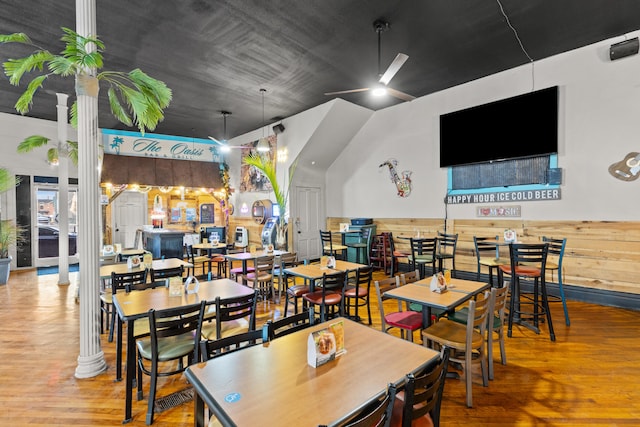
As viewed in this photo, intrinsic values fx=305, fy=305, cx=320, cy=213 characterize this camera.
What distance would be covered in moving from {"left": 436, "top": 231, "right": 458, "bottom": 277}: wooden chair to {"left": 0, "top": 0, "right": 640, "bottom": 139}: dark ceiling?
3.13 metres

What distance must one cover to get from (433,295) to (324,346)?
5.15 feet

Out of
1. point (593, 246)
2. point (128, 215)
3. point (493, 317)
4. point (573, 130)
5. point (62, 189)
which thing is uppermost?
point (573, 130)

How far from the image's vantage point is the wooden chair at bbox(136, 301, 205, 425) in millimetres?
2217

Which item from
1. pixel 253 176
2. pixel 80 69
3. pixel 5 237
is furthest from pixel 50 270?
pixel 80 69

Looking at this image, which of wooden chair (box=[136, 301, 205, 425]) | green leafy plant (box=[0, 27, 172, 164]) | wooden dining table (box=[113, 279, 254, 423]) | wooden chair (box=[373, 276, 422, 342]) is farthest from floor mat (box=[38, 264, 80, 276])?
wooden chair (box=[373, 276, 422, 342])

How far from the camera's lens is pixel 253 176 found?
9.55 m

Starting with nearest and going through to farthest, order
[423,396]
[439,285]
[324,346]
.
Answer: [423,396]
[324,346]
[439,285]

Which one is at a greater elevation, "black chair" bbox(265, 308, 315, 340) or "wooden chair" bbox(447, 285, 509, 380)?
"black chair" bbox(265, 308, 315, 340)

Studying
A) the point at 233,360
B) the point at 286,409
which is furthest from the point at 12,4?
the point at 286,409

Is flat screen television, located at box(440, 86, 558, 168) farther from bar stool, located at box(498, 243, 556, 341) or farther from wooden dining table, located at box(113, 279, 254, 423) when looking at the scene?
wooden dining table, located at box(113, 279, 254, 423)

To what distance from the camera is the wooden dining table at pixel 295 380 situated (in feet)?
4.06

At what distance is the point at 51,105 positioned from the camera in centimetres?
716

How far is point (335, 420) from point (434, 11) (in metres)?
4.53

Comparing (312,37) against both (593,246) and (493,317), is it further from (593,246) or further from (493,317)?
(593,246)
